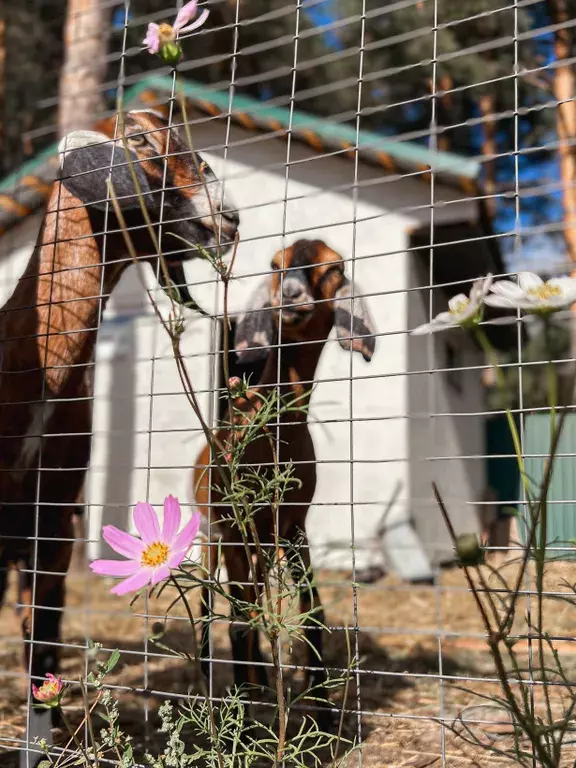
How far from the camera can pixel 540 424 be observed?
8984 millimetres

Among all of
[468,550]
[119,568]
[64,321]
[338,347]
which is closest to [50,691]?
[119,568]

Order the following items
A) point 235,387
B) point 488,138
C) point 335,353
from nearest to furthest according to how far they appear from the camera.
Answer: point 235,387, point 335,353, point 488,138

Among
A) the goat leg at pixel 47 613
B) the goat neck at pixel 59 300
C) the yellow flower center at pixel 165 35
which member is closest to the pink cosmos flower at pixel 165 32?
the yellow flower center at pixel 165 35

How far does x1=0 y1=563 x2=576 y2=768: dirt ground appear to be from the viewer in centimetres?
199

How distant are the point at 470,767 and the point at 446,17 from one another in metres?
6.60

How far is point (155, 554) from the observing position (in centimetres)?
131

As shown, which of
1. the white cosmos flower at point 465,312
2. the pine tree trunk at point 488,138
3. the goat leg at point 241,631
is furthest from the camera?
the pine tree trunk at point 488,138

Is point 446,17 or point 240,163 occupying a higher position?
point 446,17

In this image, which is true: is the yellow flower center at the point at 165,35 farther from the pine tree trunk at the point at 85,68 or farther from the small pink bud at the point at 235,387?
the pine tree trunk at the point at 85,68

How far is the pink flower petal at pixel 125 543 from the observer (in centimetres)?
134

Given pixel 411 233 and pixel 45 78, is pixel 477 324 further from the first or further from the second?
pixel 45 78

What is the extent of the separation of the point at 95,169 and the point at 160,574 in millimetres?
1374

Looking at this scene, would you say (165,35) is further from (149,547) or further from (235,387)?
(149,547)

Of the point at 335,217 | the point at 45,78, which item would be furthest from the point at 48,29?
the point at 335,217
